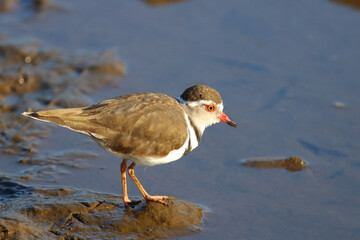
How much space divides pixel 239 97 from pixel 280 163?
74.0 inches

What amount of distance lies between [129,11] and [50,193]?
21.3 ft

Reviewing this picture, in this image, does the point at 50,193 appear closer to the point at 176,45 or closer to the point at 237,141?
the point at 237,141

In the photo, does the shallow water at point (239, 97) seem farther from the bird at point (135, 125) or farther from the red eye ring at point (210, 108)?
the red eye ring at point (210, 108)

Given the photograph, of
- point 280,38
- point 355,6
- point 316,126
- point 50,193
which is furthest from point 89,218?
point 355,6

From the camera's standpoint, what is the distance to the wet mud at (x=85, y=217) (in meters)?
6.04

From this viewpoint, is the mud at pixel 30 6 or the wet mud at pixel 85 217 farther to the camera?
the mud at pixel 30 6

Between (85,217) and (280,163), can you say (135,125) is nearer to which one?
(85,217)

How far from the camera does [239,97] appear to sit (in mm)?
9594

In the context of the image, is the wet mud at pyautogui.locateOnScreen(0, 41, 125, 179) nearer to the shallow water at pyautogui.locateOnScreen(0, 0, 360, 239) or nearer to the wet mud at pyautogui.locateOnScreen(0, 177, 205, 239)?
the shallow water at pyautogui.locateOnScreen(0, 0, 360, 239)

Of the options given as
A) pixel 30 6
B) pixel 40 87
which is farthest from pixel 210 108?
pixel 30 6

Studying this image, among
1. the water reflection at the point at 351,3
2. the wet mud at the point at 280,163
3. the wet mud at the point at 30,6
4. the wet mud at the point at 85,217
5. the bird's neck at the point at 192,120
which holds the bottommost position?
the wet mud at the point at 85,217

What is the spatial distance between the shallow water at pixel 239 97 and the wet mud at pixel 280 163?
10 cm

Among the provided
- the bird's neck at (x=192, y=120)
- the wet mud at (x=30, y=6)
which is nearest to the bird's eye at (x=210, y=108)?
the bird's neck at (x=192, y=120)

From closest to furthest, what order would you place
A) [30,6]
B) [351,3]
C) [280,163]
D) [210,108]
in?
[210,108] → [280,163] → [351,3] → [30,6]
